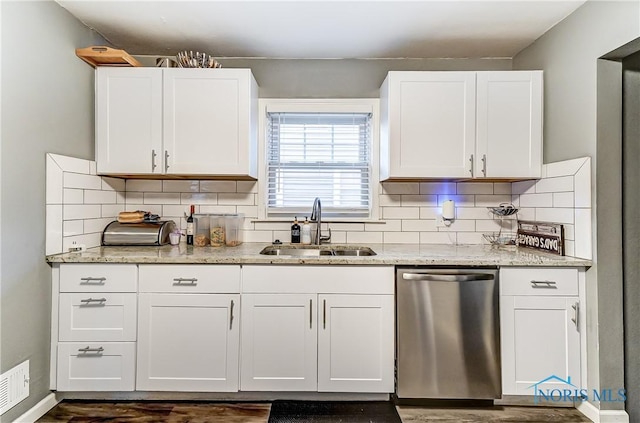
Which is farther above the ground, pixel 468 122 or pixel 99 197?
pixel 468 122

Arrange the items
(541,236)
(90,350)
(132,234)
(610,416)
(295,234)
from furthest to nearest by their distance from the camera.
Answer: (295,234), (132,234), (541,236), (90,350), (610,416)

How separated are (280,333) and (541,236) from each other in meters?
1.82

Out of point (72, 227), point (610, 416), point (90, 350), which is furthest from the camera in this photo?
point (72, 227)

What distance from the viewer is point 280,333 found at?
77.4 inches

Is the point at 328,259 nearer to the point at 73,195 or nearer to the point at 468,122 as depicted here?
the point at 468,122

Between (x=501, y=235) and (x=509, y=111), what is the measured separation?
0.94 metres

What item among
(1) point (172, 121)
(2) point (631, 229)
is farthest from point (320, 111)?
(2) point (631, 229)

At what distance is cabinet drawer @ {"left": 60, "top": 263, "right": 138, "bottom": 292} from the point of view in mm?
1962

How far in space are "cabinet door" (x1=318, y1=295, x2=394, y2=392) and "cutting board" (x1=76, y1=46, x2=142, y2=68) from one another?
2004 mm

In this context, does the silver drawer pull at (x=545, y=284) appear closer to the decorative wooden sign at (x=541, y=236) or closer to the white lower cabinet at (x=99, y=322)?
the decorative wooden sign at (x=541, y=236)

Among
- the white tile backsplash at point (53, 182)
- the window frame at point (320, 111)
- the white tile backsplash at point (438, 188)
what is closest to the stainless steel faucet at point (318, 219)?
the window frame at point (320, 111)

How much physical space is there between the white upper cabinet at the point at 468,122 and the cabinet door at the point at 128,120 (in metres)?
1.60

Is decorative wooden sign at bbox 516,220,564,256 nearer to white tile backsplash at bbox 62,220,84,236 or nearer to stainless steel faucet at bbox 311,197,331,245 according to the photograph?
stainless steel faucet at bbox 311,197,331,245

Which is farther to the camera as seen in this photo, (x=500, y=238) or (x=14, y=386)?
(x=500, y=238)
